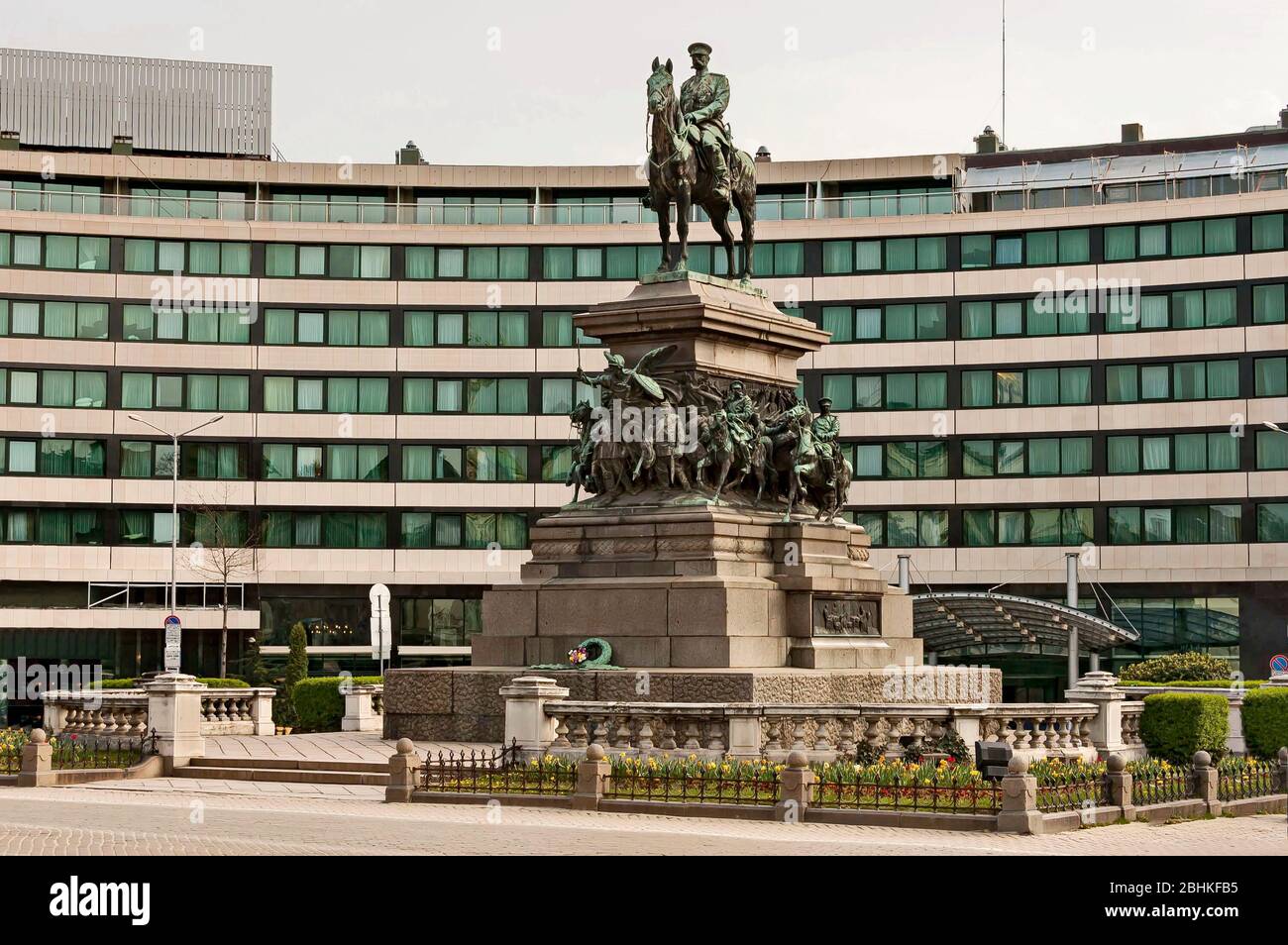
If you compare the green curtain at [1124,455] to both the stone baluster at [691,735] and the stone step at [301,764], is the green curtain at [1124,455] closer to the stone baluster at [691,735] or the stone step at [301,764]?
the stone step at [301,764]

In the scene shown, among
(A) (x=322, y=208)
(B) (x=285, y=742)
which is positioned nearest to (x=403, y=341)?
(A) (x=322, y=208)

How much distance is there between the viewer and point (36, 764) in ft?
107

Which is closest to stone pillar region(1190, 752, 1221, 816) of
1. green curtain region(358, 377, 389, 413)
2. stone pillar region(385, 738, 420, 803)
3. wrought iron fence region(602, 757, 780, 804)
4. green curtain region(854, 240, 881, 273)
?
wrought iron fence region(602, 757, 780, 804)

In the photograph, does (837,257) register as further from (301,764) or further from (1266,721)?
(301,764)

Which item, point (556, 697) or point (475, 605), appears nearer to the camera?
point (556, 697)

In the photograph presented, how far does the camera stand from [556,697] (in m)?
30.0

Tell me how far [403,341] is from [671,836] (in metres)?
64.3

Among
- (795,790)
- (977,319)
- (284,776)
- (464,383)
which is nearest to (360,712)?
(284,776)

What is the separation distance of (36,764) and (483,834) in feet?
39.2

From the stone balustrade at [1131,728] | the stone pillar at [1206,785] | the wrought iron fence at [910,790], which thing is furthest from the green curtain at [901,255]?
the wrought iron fence at [910,790]

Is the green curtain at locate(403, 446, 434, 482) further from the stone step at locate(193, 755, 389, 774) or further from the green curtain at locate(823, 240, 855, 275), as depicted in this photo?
the stone step at locate(193, 755, 389, 774)

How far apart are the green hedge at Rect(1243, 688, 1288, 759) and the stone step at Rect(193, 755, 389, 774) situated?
17280mm

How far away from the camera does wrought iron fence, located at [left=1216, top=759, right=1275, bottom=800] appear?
97.7 ft

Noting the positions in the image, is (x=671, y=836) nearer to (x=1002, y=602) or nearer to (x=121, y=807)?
(x=121, y=807)
